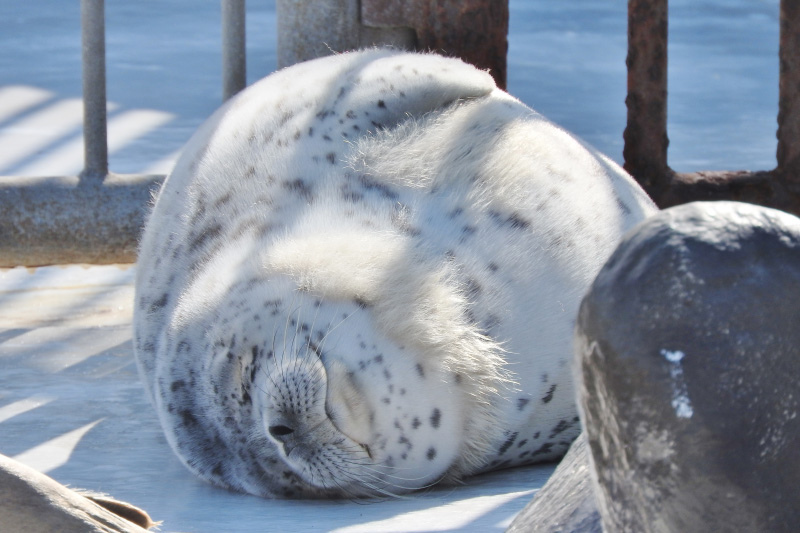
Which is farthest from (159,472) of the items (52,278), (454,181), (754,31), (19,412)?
(754,31)

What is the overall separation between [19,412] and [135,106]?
3585 millimetres

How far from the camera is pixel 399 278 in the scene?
77.2 inches

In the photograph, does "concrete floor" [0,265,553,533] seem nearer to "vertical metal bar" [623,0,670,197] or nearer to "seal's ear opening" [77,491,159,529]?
"seal's ear opening" [77,491,159,529]

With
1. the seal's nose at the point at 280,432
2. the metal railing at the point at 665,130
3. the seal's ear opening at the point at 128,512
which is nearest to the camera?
the seal's ear opening at the point at 128,512

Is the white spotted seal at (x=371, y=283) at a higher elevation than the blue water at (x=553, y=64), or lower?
higher

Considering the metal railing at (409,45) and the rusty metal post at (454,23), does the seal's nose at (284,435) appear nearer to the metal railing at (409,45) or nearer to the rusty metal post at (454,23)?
the metal railing at (409,45)

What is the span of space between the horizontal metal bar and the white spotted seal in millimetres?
787

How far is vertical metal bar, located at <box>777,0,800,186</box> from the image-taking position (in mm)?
3312

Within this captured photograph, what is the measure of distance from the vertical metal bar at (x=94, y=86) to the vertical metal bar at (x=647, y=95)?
4.61ft

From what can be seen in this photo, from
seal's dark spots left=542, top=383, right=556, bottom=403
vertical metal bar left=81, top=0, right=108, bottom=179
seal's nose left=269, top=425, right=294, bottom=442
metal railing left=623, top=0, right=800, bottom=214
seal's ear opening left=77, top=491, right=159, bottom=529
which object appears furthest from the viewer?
metal railing left=623, top=0, right=800, bottom=214

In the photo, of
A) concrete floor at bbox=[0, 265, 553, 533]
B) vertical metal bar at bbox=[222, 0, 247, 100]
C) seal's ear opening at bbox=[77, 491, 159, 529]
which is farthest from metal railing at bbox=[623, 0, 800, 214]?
seal's ear opening at bbox=[77, 491, 159, 529]

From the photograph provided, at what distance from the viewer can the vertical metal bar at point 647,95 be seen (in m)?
3.28

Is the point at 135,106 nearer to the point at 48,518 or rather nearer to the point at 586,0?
the point at 586,0

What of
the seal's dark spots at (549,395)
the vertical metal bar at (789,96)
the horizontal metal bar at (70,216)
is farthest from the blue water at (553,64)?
the seal's dark spots at (549,395)
